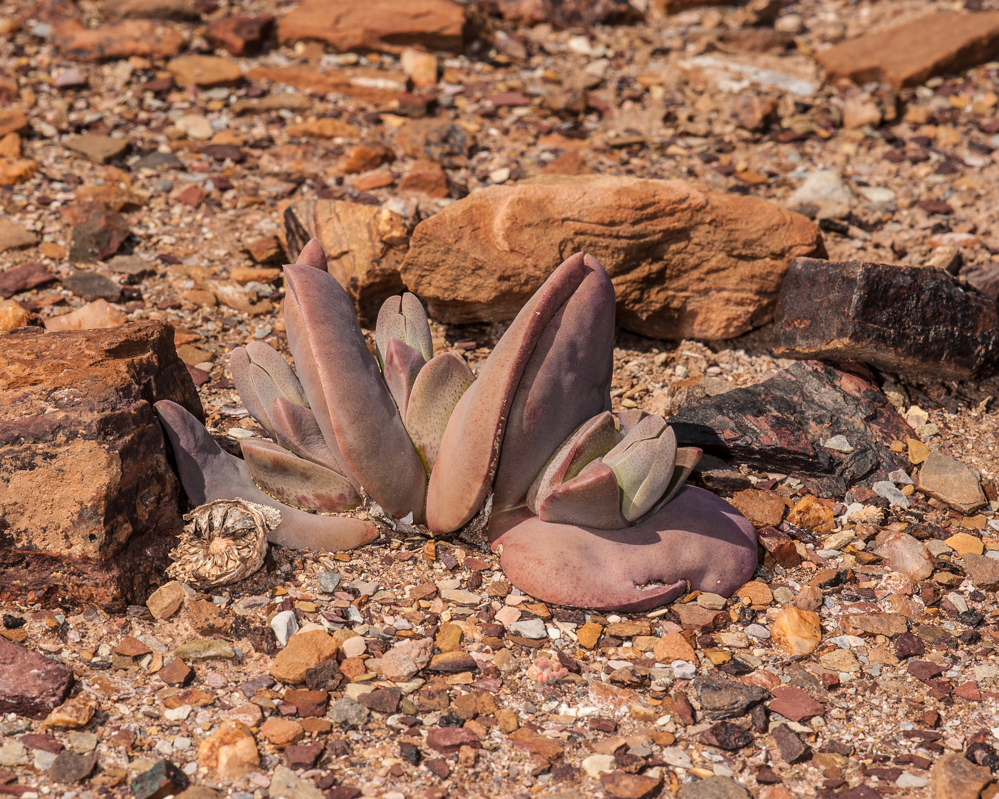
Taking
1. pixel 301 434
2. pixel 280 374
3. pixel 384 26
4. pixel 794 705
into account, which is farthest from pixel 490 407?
pixel 384 26

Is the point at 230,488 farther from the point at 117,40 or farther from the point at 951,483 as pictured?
the point at 117,40

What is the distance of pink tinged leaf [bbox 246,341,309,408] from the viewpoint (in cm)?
325

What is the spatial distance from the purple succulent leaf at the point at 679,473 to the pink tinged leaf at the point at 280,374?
3.95 ft

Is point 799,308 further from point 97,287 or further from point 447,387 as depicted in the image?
point 97,287

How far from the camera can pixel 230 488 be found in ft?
10.3

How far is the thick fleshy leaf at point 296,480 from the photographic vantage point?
3.12m

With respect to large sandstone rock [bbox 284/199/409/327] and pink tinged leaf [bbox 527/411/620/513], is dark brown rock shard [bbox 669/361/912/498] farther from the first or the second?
large sandstone rock [bbox 284/199/409/327]

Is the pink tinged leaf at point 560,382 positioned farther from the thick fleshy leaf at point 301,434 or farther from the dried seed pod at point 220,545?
the dried seed pod at point 220,545

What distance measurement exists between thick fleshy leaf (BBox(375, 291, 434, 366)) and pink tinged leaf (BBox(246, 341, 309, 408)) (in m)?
0.30

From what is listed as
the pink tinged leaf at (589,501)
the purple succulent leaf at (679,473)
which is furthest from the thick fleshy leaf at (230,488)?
the purple succulent leaf at (679,473)

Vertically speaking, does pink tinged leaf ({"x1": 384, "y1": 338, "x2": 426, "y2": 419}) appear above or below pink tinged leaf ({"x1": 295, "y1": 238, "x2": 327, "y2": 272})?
below

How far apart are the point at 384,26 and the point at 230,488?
4.35 metres

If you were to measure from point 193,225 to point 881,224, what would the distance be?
12.0 ft

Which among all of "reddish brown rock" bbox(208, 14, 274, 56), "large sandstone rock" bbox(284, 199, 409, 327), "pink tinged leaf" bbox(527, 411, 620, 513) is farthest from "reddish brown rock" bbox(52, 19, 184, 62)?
"pink tinged leaf" bbox(527, 411, 620, 513)
